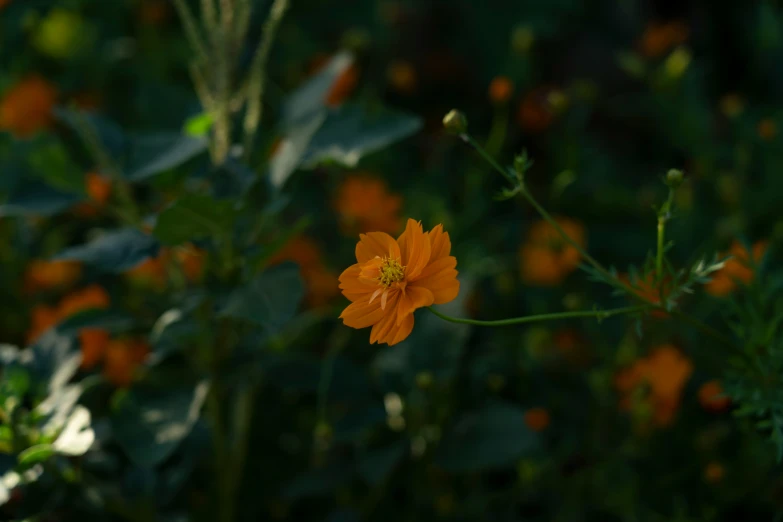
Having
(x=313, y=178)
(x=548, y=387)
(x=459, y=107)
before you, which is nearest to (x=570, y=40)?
(x=459, y=107)

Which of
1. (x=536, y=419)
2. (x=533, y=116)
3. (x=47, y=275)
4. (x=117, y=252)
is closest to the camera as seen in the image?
(x=117, y=252)

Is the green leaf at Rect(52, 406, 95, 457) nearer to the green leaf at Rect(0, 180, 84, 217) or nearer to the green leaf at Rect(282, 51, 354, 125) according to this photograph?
the green leaf at Rect(0, 180, 84, 217)

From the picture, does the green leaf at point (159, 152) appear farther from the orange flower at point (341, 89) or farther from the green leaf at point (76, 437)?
the orange flower at point (341, 89)

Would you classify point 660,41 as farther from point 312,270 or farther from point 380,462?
point 380,462

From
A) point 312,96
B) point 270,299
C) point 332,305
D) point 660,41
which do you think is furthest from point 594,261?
point 660,41

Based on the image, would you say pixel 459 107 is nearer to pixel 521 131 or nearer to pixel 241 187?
pixel 521 131

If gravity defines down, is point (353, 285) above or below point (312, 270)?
above
